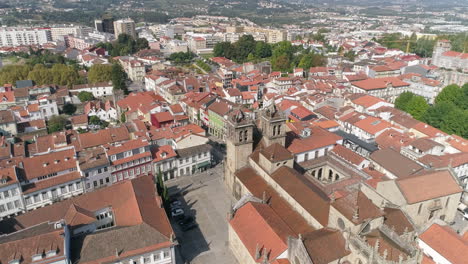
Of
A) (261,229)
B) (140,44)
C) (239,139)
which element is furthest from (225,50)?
(261,229)

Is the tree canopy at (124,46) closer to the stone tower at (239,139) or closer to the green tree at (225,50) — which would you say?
the green tree at (225,50)

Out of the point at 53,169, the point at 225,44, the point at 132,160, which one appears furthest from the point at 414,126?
the point at 225,44

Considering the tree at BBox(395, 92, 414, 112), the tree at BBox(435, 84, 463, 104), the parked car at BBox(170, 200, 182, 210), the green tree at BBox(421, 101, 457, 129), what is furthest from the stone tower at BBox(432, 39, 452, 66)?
the parked car at BBox(170, 200, 182, 210)

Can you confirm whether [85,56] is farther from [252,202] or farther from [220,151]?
[252,202]

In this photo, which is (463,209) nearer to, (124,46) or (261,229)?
(261,229)

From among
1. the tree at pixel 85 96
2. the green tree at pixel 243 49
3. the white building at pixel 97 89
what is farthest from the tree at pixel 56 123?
the green tree at pixel 243 49

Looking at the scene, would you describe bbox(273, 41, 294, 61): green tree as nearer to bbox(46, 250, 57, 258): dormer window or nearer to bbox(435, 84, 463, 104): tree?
bbox(435, 84, 463, 104): tree

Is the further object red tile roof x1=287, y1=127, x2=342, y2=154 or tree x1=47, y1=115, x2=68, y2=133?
tree x1=47, y1=115, x2=68, y2=133
